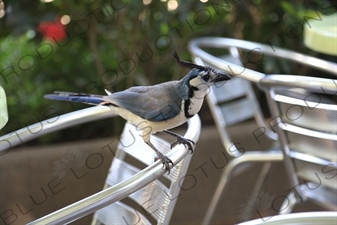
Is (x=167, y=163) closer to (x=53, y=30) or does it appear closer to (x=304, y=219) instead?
(x=304, y=219)

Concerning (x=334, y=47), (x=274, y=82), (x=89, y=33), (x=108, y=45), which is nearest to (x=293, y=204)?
(x=274, y=82)

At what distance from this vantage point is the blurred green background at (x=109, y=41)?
77.3 inches

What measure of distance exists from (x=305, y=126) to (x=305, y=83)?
108mm

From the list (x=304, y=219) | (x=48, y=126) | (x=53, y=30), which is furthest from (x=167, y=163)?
(x=53, y=30)

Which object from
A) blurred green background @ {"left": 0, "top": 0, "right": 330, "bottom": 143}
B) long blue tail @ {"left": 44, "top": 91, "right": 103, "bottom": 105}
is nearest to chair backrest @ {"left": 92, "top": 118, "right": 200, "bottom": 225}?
long blue tail @ {"left": 44, "top": 91, "right": 103, "bottom": 105}

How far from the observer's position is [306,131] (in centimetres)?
126

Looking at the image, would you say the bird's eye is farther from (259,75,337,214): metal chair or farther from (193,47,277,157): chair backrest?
(193,47,277,157): chair backrest

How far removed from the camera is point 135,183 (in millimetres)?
761

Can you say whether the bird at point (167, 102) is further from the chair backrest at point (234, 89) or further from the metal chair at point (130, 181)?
the chair backrest at point (234, 89)

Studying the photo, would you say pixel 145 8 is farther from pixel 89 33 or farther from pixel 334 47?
pixel 334 47

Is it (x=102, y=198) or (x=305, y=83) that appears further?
(x=305, y=83)

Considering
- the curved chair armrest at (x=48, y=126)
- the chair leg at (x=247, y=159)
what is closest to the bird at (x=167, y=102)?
the curved chair armrest at (x=48, y=126)

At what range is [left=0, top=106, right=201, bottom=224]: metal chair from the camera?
0.72 metres

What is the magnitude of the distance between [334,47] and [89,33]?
95cm
